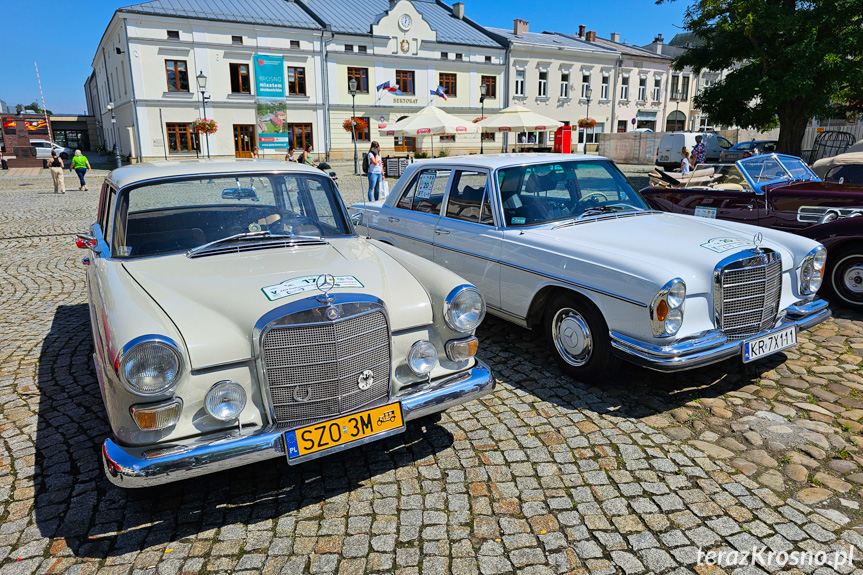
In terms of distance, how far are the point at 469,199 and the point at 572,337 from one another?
66.6 inches

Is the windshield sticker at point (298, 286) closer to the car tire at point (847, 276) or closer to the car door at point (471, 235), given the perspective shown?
the car door at point (471, 235)

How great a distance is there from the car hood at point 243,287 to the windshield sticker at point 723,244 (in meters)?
2.22

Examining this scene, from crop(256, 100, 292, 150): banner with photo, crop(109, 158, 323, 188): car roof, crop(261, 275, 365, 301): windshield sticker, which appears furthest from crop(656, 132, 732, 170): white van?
crop(261, 275, 365, 301): windshield sticker

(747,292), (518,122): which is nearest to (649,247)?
(747,292)

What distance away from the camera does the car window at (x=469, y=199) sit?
16.8 feet

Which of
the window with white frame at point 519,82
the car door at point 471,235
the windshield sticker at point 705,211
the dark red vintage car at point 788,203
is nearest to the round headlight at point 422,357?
the car door at point 471,235

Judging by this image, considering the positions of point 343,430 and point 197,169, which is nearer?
point 343,430

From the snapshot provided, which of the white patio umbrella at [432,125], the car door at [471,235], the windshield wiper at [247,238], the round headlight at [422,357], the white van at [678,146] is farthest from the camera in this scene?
the white van at [678,146]

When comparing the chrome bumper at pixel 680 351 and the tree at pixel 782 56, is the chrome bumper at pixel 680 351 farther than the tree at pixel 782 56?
No

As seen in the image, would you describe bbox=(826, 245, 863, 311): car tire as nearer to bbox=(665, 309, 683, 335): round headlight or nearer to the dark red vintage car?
the dark red vintage car

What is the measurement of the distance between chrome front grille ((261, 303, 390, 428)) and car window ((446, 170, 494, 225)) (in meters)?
2.36

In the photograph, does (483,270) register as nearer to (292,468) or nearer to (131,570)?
(292,468)

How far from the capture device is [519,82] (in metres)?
42.0

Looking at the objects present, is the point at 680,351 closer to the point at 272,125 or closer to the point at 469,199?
the point at 469,199
